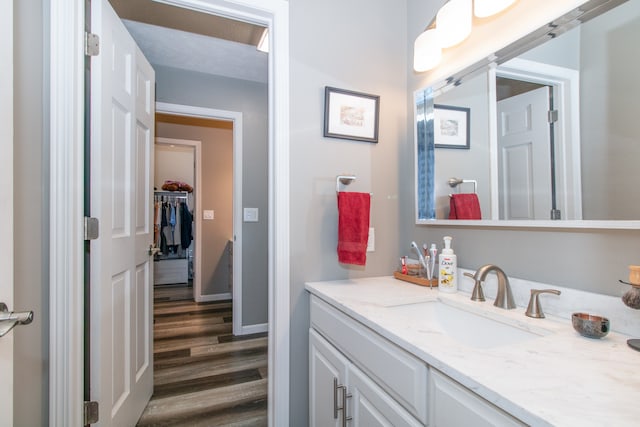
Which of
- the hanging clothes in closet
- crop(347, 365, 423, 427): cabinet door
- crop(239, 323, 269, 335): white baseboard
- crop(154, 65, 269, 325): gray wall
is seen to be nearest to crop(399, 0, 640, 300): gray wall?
crop(347, 365, 423, 427): cabinet door

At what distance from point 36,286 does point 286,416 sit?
1114 mm

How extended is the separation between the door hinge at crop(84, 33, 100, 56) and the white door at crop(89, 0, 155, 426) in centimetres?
2

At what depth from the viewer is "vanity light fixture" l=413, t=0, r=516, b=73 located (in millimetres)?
Answer: 1138

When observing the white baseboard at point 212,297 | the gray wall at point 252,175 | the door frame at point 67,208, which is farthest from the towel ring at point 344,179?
the white baseboard at point 212,297

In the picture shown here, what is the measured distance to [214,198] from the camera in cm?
417

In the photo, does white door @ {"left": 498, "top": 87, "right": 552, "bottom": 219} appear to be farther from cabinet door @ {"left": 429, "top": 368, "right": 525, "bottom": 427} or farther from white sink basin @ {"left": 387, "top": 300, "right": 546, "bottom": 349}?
cabinet door @ {"left": 429, "top": 368, "right": 525, "bottom": 427}

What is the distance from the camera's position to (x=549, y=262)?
0.97m

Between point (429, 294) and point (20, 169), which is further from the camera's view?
point (429, 294)

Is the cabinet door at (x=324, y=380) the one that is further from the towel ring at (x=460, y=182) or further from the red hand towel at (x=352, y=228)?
the towel ring at (x=460, y=182)

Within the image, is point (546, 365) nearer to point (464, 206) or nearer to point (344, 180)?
point (464, 206)

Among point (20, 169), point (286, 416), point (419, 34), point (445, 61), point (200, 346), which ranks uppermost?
point (419, 34)

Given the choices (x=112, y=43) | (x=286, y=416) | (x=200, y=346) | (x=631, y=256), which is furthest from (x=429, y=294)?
(x=200, y=346)

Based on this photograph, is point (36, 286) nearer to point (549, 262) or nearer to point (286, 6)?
point (286, 6)

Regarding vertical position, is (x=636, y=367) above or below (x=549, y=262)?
below
